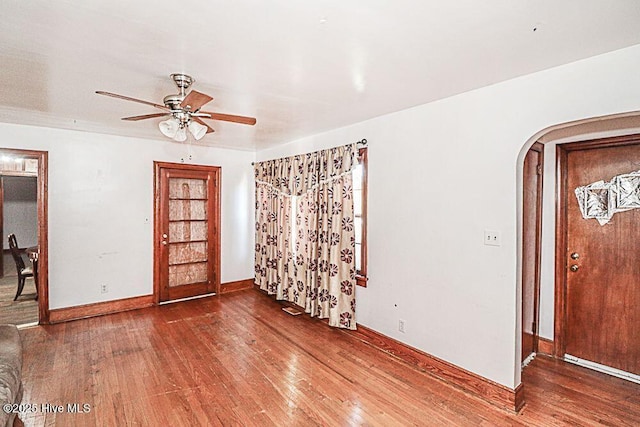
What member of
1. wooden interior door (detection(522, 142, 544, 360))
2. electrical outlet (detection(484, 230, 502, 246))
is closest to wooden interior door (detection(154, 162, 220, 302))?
electrical outlet (detection(484, 230, 502, 246))

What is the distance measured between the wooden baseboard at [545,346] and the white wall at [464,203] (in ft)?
3.79

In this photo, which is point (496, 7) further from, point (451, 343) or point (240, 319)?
point (240, 319)

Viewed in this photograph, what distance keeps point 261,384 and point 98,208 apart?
3.40 meters

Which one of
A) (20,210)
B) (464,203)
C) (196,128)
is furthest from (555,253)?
(20,210)

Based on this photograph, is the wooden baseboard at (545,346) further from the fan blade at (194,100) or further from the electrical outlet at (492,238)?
the fan blade at (194,100)

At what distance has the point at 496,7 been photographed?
156 centimetres

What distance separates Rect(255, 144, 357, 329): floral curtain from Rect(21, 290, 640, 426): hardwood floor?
0.51 metres

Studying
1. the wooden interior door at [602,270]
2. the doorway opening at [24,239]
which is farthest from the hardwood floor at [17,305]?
the wooden interior door at [602,270]

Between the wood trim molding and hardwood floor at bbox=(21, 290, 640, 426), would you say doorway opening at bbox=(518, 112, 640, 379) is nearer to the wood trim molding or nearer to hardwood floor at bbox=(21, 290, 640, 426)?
hardwood floor at bbox=(21, 290, 640, 426)

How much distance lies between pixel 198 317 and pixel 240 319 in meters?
0.59

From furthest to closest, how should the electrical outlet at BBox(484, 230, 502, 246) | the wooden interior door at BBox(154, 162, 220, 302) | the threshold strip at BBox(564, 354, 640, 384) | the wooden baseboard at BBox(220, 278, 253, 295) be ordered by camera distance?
the wooden baseboard at BBox(220, 278, 253, 295) < the wooden interior door at BBox(154, 162, 220, 302) < the threshold strip at BBox(564, 354, 640, 384) < the electrical outlet at BBox(484, 230, 502, 246)

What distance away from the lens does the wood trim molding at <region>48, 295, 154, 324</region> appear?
13.5ft

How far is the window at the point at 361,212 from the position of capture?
366 centimetres

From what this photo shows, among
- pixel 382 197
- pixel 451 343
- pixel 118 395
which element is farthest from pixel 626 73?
pixel 118 395
